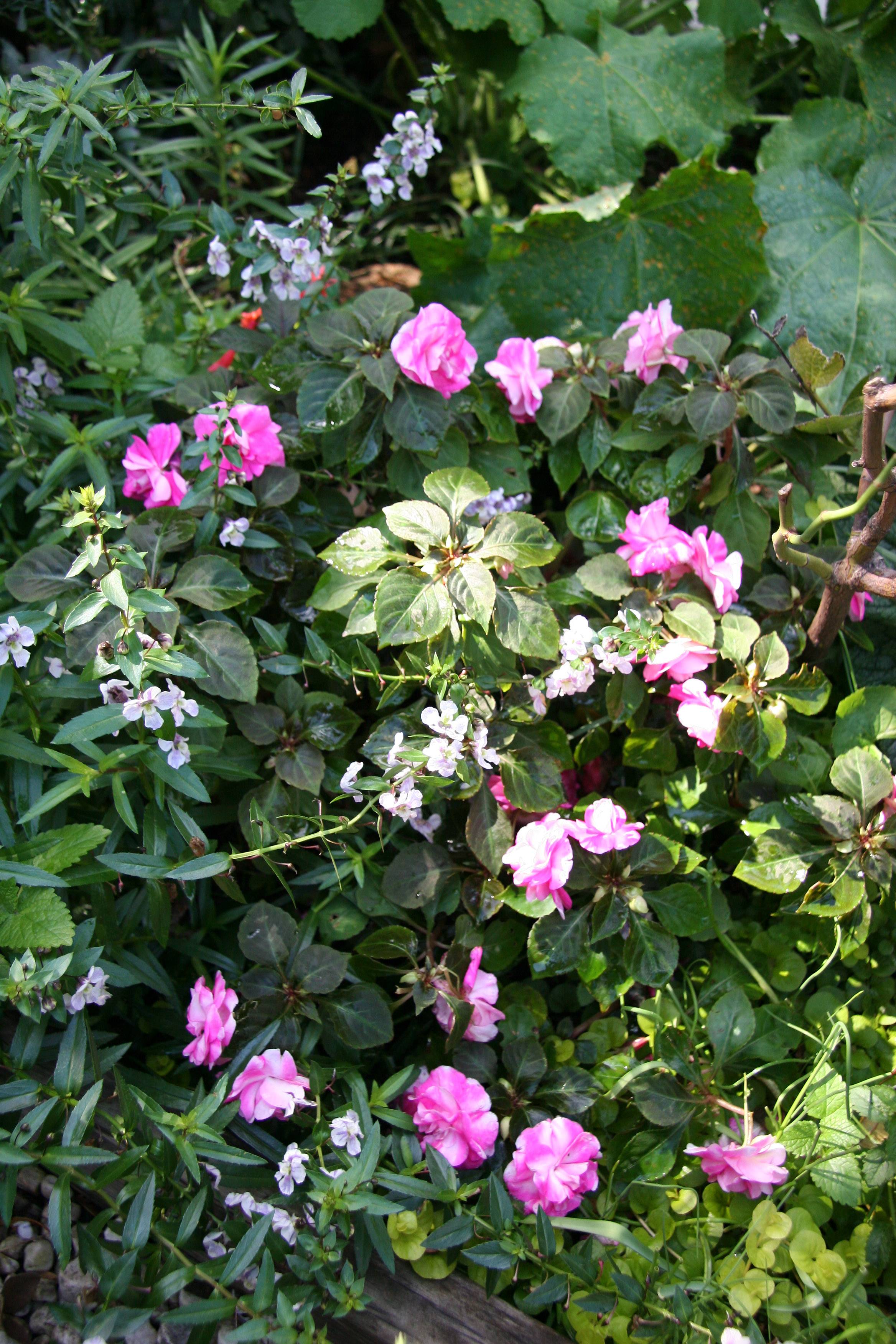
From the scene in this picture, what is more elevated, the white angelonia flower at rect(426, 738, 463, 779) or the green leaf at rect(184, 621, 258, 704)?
the green leaf at rect(184, 621, 258, 704)

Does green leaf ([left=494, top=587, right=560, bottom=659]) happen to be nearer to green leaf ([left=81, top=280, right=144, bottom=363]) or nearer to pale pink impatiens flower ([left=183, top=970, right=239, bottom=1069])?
pale pink impatiens flower ([left=183, top=970, right=239, bottom=1069])

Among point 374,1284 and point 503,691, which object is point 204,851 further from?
point 374,1284

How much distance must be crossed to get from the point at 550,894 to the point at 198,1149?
527mm

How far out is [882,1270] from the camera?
1199 millimetres

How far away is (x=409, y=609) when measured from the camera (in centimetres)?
118

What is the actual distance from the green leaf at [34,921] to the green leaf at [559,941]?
0.59 m

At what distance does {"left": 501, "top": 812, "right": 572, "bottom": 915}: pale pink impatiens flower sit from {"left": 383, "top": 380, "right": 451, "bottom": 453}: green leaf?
599mm

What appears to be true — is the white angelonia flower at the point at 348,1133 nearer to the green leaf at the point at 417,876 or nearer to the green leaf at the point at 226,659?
the green leaf at the point at 417,876

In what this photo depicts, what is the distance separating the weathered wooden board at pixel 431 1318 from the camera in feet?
3.67

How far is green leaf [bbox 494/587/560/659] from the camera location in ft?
3.99

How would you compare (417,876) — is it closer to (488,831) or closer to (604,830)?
(488,831)

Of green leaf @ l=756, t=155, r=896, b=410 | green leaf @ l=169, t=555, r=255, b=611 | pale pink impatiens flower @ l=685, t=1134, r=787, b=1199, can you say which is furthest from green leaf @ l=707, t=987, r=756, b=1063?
green leaf @ l=756, t=155, r=896, b=410

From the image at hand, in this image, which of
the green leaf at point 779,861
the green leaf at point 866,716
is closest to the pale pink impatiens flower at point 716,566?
the green leaf at point 866,716

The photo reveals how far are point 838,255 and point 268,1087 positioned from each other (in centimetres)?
189
